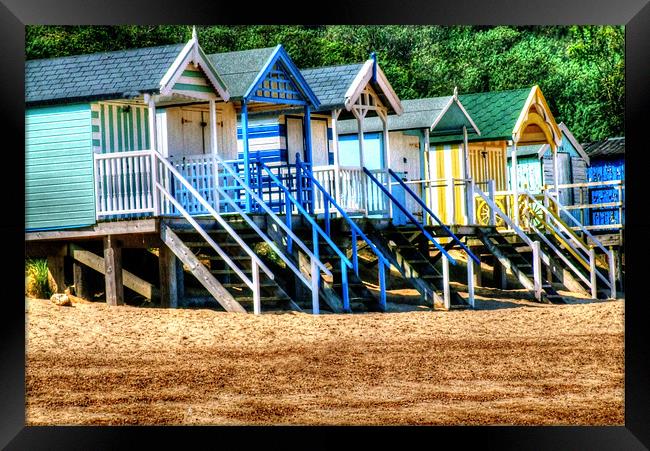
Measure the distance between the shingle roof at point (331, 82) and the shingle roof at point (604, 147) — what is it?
321 inches

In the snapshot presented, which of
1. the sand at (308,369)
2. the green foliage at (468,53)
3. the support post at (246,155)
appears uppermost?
the green foliage at (468,53)

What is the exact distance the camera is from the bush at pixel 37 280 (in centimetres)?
2042

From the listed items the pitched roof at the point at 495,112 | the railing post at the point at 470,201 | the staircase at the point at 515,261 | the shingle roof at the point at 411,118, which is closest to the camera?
the staircase at the point at 515,261

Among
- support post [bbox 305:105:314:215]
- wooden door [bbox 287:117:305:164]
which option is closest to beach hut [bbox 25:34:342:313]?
support post [bbox 305:105:314:215]

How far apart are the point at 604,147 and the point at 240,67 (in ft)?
35.1

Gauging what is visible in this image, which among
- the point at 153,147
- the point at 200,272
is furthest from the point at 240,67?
the point at 200,272

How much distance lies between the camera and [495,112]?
89.9 ft

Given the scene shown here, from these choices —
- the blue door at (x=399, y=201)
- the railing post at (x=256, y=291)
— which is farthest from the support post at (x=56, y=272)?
the blue door at (x=399, y=201)

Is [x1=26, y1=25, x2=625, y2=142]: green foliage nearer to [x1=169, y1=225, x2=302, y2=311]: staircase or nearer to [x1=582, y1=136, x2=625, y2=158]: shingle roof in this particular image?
[x1=582, y1=136, x2=625, y2=158]: shingle roof

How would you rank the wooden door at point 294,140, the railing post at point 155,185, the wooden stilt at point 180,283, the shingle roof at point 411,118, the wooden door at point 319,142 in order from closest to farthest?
the railing post at point 155,185
the wooden stilt at point 180,283
the wooden door at point 294,140
the wooden door at point 319,142
the shingle roof at point 411,118

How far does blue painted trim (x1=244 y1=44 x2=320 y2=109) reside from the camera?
70.0ft

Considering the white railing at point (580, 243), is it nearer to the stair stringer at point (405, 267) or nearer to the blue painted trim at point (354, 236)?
the stair stringer at point (405, 267)

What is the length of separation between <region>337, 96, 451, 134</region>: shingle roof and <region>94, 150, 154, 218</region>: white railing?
6855mm
